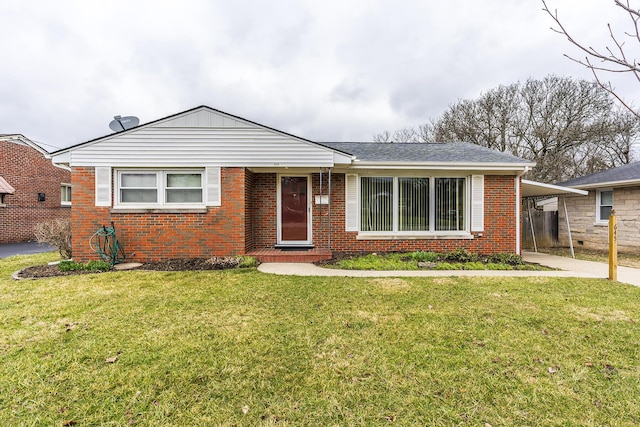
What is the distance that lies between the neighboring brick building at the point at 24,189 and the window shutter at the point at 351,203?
548 inches

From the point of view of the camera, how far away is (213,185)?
7883mm

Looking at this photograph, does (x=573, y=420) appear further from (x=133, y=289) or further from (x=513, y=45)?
(x=133, y=289)

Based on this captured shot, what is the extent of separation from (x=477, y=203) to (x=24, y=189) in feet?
65.2

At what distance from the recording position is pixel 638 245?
10.1 meters

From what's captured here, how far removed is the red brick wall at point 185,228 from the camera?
7816 mm

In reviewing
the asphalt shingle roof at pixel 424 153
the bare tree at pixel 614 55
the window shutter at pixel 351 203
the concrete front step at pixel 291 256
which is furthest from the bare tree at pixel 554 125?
the bare tree at pixel 614 55

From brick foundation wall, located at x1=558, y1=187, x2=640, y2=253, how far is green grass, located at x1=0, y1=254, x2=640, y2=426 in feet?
25.2

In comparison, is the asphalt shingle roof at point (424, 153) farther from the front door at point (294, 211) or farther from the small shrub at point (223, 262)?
the small shrub at point (223, 262)

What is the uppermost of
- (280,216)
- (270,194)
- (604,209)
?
(270,194)

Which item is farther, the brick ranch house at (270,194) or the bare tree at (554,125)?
the bare tree at (554,125)

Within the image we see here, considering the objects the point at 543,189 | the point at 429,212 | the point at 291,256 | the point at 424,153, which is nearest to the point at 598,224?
the point at 543,189

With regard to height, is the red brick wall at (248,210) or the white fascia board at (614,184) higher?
the white fascia board at (614,184)

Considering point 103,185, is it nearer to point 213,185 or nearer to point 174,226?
point 174,226

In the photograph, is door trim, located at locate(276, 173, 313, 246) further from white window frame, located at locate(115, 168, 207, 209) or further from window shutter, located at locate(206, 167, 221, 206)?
white window frame, located at locate(115, 168, 207, 209)
